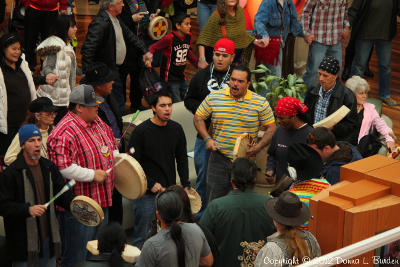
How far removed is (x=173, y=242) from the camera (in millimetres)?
2807

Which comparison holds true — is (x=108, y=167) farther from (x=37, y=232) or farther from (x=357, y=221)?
(x=357, y=221)

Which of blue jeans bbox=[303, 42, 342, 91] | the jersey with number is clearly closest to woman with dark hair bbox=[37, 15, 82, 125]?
the jersey with number

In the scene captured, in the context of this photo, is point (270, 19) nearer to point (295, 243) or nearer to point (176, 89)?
point (176, 89)

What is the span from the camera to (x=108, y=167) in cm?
396

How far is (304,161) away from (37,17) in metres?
4.85

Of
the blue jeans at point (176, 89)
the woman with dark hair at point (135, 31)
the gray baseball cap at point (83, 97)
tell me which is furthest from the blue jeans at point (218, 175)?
the woman with dark hair at point (135, 31)

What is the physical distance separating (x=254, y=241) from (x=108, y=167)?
1.32 m

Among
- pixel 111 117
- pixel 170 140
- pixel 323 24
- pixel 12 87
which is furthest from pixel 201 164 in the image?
pixel 323 24

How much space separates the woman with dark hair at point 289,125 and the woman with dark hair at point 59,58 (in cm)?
236

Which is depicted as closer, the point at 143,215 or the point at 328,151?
the point at 328,151

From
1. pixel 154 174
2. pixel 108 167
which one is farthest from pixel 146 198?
pixel 108 167

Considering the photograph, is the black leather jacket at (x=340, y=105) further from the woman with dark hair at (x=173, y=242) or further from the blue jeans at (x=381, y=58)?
the blue jeans at (x=381, y=58)

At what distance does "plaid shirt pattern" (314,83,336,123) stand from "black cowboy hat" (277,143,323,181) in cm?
144

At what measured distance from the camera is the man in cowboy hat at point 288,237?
2652mm
